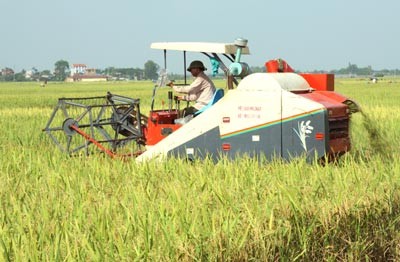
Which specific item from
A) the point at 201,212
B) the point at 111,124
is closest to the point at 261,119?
the point at 111,124

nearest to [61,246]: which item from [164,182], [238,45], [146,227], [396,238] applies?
[146,227]

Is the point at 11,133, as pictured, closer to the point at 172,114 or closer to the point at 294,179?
the point at 172,114

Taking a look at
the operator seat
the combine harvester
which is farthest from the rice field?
the operator seat

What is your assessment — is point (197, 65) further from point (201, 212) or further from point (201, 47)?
point (201, 212)

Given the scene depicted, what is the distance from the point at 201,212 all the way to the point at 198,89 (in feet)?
14.2

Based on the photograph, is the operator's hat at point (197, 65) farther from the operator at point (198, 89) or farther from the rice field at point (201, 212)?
the rice field at point (201, 212)

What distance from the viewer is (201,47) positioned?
26.6 ft

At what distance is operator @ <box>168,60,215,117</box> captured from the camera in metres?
8.30

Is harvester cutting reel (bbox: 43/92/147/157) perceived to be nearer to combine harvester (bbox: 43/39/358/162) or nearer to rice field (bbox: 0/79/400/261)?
combine harvester (bbox: 43/39/358/162)

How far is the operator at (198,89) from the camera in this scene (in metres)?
8.30

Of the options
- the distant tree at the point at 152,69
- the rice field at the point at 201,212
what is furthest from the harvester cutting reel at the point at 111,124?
the rice field at the point at 201,212

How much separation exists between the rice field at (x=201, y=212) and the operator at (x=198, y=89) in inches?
62.0

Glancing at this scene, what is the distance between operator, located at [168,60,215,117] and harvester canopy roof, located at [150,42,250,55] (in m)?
0.29

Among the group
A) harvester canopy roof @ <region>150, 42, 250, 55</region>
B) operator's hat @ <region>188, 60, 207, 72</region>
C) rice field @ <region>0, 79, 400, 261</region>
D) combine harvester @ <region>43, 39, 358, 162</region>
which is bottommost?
rice field @ <region>0, 79, 400, 261</region>
